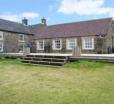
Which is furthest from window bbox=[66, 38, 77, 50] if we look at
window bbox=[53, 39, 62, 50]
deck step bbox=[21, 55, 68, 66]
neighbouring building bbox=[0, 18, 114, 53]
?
deck step bbox=[21, 55, 68, 66]

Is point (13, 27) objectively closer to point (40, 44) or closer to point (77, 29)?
point (40, 44)

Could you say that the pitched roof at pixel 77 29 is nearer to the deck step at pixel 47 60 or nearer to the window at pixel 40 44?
the window at pixel 40 44

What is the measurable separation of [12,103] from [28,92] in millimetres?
1237

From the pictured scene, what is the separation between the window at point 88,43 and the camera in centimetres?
2800

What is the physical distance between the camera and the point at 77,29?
101 feet

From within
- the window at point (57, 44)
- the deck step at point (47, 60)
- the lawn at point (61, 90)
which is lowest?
the lawn at point (61, 90)

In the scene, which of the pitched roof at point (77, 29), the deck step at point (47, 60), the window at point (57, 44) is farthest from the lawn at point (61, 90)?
the window at point (57, 44)

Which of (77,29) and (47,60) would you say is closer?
(47,60)

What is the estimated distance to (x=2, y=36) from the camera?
35.6 metres

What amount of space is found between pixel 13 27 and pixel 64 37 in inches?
517

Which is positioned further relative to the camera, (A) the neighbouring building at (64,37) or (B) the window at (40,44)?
(B) the window at (40,44)

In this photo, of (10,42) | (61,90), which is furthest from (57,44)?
(61,90)

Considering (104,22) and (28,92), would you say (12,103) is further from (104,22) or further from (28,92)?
(104,22)

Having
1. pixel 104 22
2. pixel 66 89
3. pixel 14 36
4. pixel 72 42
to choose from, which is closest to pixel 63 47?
pixel 72 42
